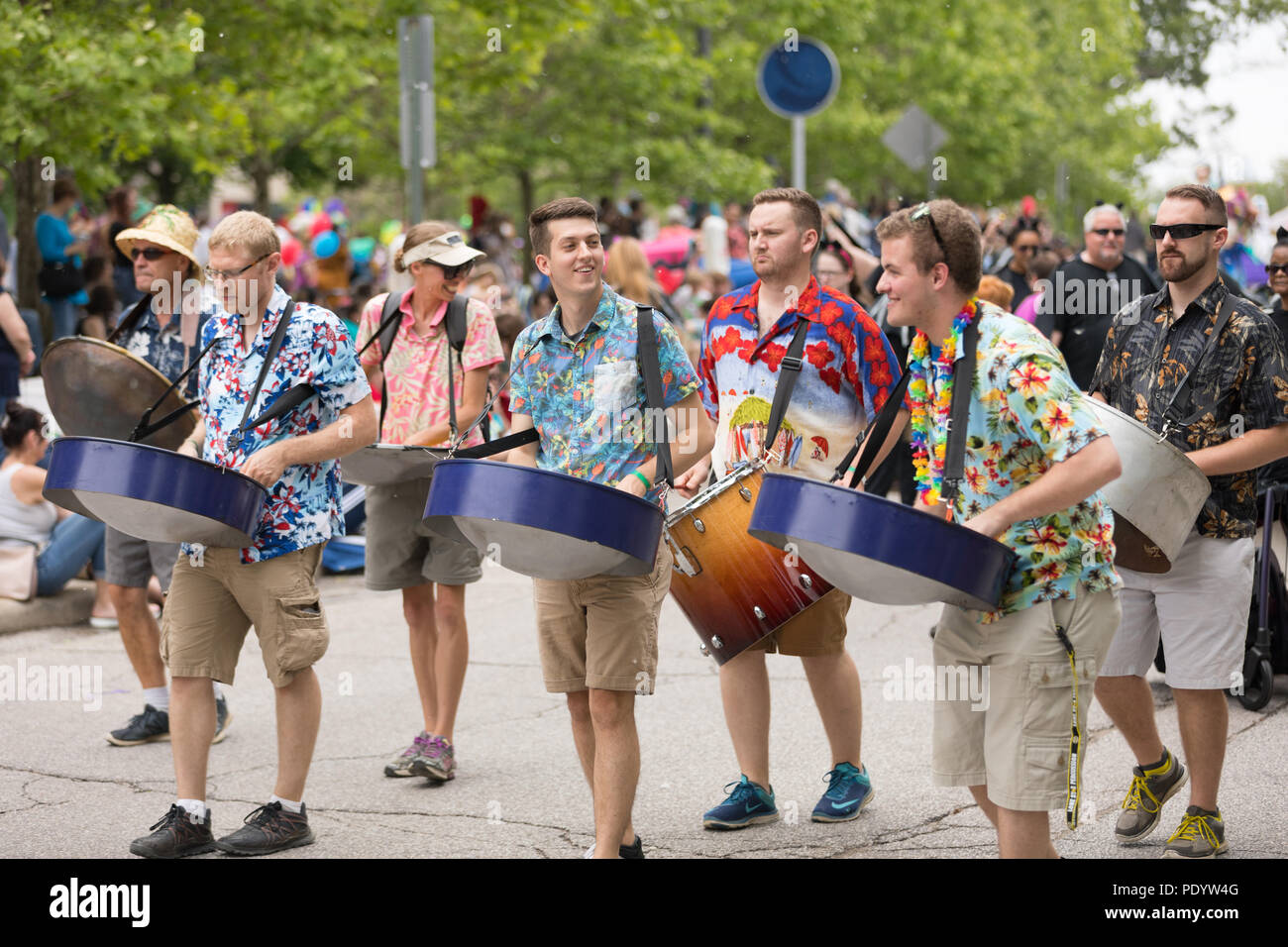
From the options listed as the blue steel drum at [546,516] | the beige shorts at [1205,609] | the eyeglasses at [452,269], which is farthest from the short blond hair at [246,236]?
the beige shorts at [1205,609]

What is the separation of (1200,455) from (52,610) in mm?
6192

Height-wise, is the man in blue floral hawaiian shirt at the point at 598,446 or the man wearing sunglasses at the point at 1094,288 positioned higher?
the man wearing sunglasses at the point at 1094,288

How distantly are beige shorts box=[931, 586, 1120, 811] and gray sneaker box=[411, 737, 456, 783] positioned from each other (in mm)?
2515

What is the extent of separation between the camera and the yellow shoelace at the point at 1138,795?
4.95m

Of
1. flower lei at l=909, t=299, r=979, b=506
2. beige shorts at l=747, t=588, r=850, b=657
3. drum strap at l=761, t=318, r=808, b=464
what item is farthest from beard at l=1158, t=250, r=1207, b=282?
beige shorts at l=747, t=588, r=850, b=657

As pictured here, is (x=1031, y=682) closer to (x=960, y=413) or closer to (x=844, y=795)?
(x=960, y=413)

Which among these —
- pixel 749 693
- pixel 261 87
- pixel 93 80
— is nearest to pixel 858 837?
pixel 749 693

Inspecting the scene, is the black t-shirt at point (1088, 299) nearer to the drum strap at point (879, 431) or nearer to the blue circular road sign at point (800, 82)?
the blue circular road sign at point (800, 82)

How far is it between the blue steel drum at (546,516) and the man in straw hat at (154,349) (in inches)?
97.1
